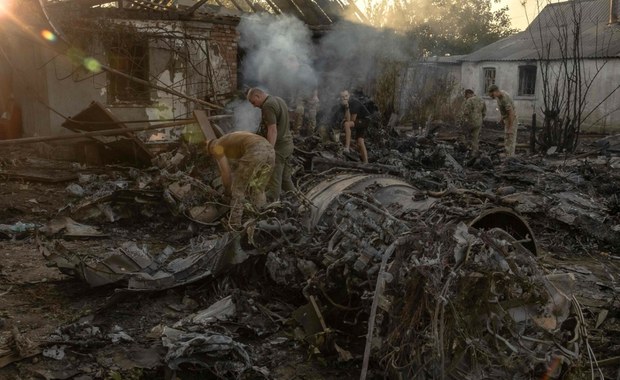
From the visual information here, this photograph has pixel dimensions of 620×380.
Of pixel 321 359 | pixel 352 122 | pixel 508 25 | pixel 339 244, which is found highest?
pixel 508 25

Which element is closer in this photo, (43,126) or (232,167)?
(232,167)

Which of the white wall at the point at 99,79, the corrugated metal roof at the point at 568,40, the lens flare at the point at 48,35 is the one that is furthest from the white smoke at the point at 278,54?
the corrugated metal roof at the point at 568,40

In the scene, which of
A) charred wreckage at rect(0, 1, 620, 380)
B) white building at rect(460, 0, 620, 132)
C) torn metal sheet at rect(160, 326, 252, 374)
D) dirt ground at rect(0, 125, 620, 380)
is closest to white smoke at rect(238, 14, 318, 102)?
charred wreckage at rect(0, 1, 620, 380)

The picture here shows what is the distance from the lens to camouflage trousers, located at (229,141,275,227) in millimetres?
6809

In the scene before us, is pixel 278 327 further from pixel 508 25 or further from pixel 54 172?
pixel 508 25

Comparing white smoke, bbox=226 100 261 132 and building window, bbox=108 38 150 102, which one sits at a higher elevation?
building window, bbox=108 38 150 102

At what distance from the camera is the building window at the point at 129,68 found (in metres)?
A: 11.9

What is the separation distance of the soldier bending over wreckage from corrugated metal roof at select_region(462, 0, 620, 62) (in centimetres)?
1702

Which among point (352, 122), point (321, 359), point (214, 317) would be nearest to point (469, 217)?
point (321, 359)

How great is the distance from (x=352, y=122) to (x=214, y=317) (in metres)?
7.92

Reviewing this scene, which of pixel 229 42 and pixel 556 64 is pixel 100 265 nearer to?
pixel 229 42

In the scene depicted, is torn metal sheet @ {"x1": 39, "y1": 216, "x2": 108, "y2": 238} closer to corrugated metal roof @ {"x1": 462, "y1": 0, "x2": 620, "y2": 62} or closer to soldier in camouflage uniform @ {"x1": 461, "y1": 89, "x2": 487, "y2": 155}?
soldier in camouflage uniform @ {"x1": 461, "y1": 89, "x2": 487, "y2": 155}

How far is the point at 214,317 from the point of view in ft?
15.6

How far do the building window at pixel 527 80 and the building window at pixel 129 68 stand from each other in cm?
1791
